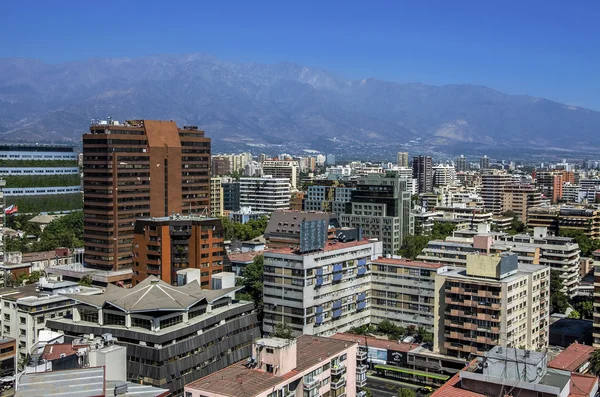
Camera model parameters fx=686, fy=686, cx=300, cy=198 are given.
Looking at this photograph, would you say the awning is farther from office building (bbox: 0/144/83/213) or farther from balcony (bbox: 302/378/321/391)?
office building (bbox: 0/144/83/213)

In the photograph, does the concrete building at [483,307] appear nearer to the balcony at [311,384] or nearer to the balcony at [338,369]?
the balcony at [338,369]

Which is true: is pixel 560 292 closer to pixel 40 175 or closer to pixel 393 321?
pixel 393 321

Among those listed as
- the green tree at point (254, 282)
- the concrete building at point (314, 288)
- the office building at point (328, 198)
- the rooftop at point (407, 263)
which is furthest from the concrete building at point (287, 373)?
the office building at point (328, 198)

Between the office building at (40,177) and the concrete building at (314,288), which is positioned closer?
the concrete building at (314,288)

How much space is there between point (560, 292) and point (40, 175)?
3693 inches

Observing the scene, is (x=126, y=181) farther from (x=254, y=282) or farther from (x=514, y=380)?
(x=514, y=380)

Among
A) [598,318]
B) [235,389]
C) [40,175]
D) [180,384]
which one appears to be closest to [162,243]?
[180,384]

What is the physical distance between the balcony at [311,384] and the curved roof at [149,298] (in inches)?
347

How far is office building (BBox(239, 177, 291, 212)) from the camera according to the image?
126 meters

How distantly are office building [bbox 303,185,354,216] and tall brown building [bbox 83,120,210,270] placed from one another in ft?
109

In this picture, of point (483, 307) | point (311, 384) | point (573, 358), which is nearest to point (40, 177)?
point (483, 307)

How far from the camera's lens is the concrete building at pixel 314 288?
51.9 m

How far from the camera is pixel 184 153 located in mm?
74500

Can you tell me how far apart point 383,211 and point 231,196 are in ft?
166
